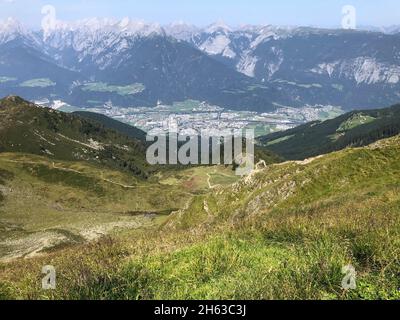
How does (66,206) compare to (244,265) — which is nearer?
(244,265)

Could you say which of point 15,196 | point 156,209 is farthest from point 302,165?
point 15,196

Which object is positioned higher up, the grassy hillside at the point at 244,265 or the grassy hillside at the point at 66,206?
the grassy hillside at the point at 244,265

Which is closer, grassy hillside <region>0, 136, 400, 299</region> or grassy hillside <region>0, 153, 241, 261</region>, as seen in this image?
grassy hillside <region>0, 136, 400, 299</region>

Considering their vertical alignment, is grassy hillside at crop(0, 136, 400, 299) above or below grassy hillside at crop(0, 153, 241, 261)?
above

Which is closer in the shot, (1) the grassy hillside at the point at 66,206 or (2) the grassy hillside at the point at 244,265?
(2) the grassy hillside at the point at 244,265

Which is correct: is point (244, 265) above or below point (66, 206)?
above
